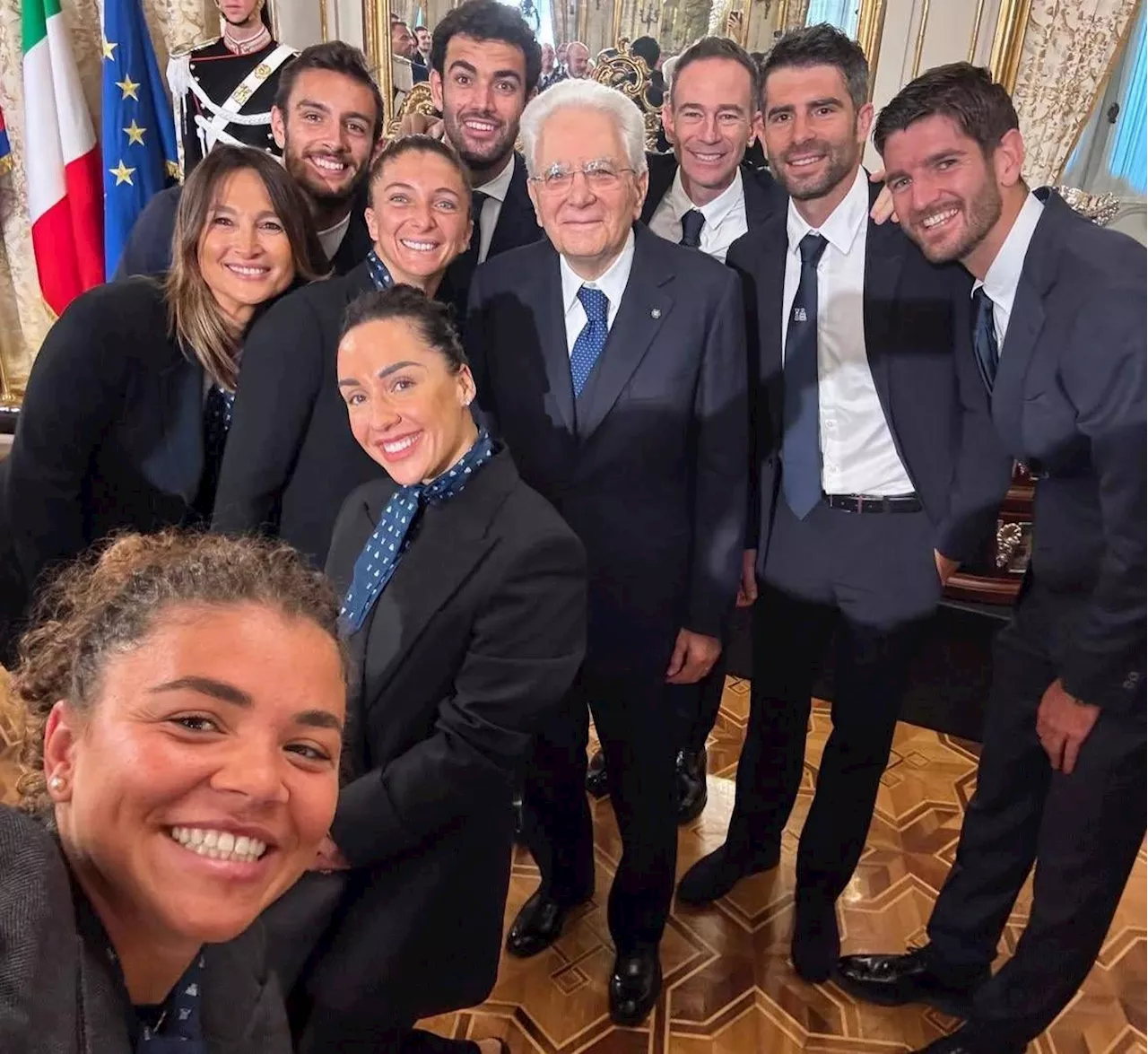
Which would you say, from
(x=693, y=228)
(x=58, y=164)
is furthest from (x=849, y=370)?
(x=58, y=164)

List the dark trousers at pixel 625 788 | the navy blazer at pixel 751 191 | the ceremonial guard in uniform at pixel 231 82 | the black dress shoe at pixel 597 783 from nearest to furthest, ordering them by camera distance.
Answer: the dark trousers at pixel 625 788, the navy blazer at pixel 751 191, the black dress shoe at pixel 597 783, the ceremonial guard in uniform at pixel 231 82

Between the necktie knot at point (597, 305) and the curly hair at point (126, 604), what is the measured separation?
43.1 inches

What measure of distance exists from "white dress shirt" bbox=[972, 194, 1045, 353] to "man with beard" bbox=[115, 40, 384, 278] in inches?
63.3

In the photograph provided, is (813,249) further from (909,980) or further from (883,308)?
(909,980)

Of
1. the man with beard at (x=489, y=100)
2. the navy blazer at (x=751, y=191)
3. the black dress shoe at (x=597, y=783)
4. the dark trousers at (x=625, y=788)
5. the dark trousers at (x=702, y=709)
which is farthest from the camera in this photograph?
the black dress shoe at (x=597, y=783)

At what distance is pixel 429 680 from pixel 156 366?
39.3 inches

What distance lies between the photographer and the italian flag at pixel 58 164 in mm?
4320

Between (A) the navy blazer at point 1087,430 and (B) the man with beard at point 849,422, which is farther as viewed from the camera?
(B) the man with beard at point 849,422

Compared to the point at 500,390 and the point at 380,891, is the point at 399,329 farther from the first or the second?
the point at 380,891

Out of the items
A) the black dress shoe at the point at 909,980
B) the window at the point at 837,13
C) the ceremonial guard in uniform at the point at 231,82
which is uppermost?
the window at the point at 837,13

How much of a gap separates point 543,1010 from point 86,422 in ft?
5.78

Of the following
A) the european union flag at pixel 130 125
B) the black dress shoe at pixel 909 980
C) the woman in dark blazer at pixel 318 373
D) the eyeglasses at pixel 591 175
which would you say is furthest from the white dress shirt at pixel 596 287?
the european union flag at pixel 130 125

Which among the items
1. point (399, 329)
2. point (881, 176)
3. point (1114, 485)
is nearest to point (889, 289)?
point (881, 176)

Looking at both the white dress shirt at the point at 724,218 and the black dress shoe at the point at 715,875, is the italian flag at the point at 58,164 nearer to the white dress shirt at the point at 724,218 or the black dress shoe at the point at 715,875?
the white dress shirt at the point at 724,218
